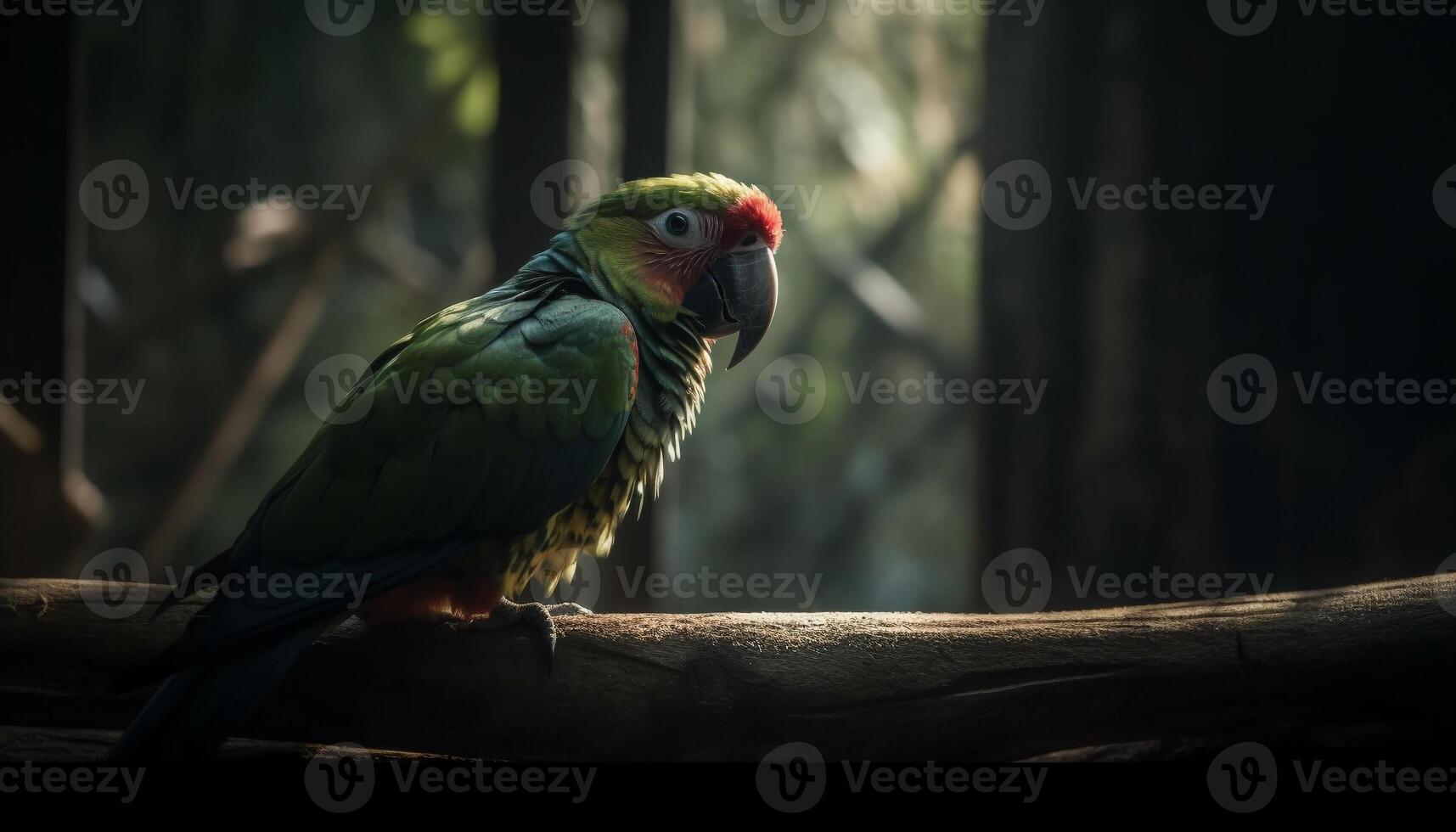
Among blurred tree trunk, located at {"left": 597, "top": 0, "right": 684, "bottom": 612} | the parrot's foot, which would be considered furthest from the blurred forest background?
the parrot's foot

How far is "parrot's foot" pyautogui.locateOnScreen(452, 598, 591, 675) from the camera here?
217cm

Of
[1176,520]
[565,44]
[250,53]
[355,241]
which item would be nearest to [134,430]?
[250,53]

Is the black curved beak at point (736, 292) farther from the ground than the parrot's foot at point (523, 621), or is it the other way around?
the black curved beak at point (736, 292)

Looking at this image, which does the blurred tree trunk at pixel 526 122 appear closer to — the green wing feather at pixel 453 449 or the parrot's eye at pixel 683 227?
the parrot's eye at pixel 683 227

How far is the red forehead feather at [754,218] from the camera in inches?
107

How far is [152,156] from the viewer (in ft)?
22.1

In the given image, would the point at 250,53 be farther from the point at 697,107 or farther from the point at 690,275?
the point at 690,275

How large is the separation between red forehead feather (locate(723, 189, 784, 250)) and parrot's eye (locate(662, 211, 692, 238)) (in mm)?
116

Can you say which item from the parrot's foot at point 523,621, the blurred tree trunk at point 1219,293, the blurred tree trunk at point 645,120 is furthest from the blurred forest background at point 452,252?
the parrot's foot at point 523,621

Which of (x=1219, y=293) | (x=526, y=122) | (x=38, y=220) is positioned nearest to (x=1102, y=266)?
A: (x=1219, y=293)

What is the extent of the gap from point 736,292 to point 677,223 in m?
0.26

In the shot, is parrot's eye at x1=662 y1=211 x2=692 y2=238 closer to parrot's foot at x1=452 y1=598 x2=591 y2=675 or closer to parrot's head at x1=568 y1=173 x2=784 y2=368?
parrot's head at x1=568 y1=173 x2=784 y2=368

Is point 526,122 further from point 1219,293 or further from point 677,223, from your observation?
point 1219,293

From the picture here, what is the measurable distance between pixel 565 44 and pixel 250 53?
14.7ft
